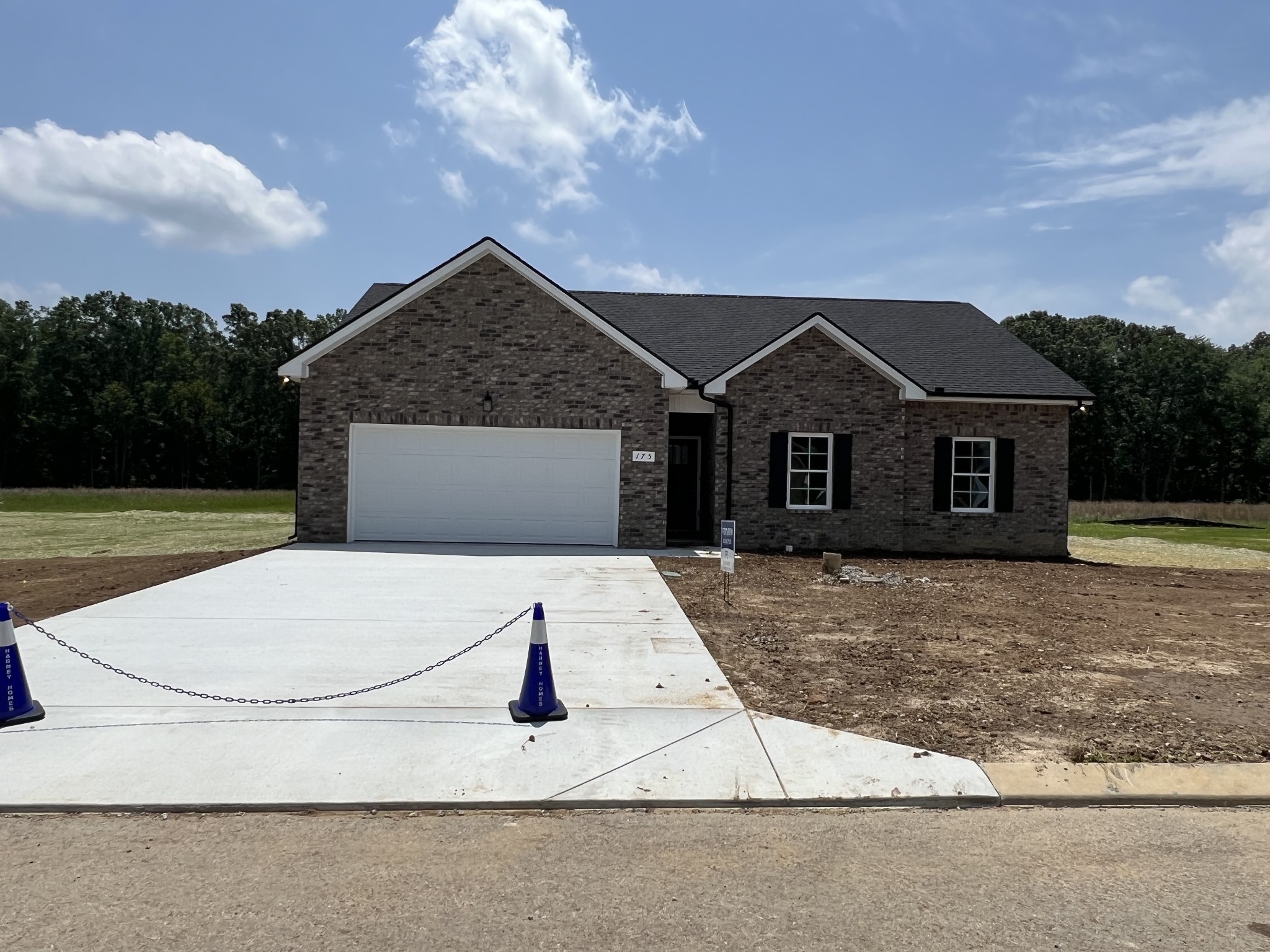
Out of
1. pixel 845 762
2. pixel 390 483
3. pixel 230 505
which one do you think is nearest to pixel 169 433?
pixel 230 505

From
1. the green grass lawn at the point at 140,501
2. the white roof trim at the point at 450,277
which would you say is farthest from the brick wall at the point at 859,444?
the green grass lawn at the point at 140,501

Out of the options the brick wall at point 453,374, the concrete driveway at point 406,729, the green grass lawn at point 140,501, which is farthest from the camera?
the green grass lawn at point 140,501

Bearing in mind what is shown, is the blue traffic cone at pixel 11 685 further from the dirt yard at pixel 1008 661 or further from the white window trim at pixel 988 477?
the white window trim at pixel 988 477

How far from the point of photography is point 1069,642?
8828 millimetres

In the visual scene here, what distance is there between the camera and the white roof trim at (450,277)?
16.3m

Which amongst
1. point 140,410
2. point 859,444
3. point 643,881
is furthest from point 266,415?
point 643,881

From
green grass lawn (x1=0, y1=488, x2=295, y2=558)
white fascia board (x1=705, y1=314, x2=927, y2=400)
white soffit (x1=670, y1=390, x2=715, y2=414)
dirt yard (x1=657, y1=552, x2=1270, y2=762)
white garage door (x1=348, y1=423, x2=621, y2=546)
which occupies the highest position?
white fascia board (x1=705, y1=314, x2=927, y2=400)

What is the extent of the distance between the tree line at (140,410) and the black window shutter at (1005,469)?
4826 centimetres

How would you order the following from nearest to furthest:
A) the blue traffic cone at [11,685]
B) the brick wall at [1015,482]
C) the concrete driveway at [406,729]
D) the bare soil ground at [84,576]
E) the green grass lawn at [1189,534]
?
the concrete driveway at [406,729], the blue traffic cone at [11,685], the bare soil ground at [84,576], the brick wall at [1015,482], the green grass lawn at [1189,534]

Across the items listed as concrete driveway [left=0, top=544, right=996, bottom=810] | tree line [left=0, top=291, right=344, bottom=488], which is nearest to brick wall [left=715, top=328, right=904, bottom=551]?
concrete driveway [left=0, top=544, right=996, bottom=810]

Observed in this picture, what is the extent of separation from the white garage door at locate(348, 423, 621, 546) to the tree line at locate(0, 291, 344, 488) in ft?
142

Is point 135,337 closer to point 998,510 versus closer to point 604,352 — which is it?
point 604,352

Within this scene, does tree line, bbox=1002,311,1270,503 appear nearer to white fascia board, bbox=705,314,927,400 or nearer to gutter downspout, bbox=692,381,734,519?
white fascia board, bbox=705,314,927,400

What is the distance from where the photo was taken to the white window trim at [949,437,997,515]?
60.0 feet
